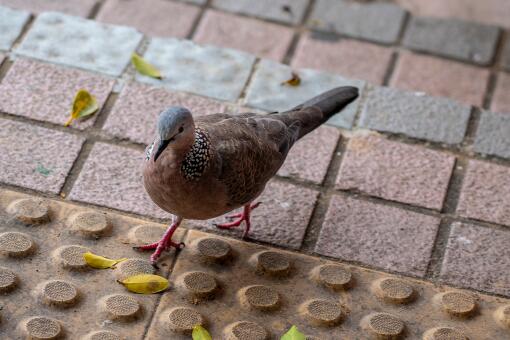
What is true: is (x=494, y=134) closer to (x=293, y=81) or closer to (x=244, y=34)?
(x=293, y=81)

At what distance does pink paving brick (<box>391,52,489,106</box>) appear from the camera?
14.7 feet

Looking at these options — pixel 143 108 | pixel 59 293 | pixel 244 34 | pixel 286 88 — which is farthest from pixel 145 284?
pixel 244 34

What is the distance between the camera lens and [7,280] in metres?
3.17

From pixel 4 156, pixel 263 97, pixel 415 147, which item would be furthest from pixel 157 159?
pixel 415 147

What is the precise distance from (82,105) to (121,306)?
125 centimetres

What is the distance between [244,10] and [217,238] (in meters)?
1.75

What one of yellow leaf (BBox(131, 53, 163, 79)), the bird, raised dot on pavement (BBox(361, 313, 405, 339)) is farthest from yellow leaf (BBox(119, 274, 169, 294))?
yellow leaf (BBox(131, 53, 163, 79))

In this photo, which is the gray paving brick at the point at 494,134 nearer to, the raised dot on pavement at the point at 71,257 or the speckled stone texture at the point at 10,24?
the raised dot on pavement at the point at 71,257

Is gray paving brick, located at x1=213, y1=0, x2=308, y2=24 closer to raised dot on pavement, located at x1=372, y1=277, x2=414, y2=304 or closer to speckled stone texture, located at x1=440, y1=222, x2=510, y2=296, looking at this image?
speckled stone texture, located at x1=440, y1=222, x2=510, y2=296

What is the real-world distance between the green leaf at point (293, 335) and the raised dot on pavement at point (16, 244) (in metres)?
1.05

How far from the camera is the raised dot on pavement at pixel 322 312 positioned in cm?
322

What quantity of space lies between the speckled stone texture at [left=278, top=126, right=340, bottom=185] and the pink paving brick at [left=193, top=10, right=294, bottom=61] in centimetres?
64

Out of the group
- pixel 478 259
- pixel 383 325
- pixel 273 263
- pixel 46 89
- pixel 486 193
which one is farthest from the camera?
pixel 46 89

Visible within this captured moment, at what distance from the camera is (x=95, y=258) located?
331cm
